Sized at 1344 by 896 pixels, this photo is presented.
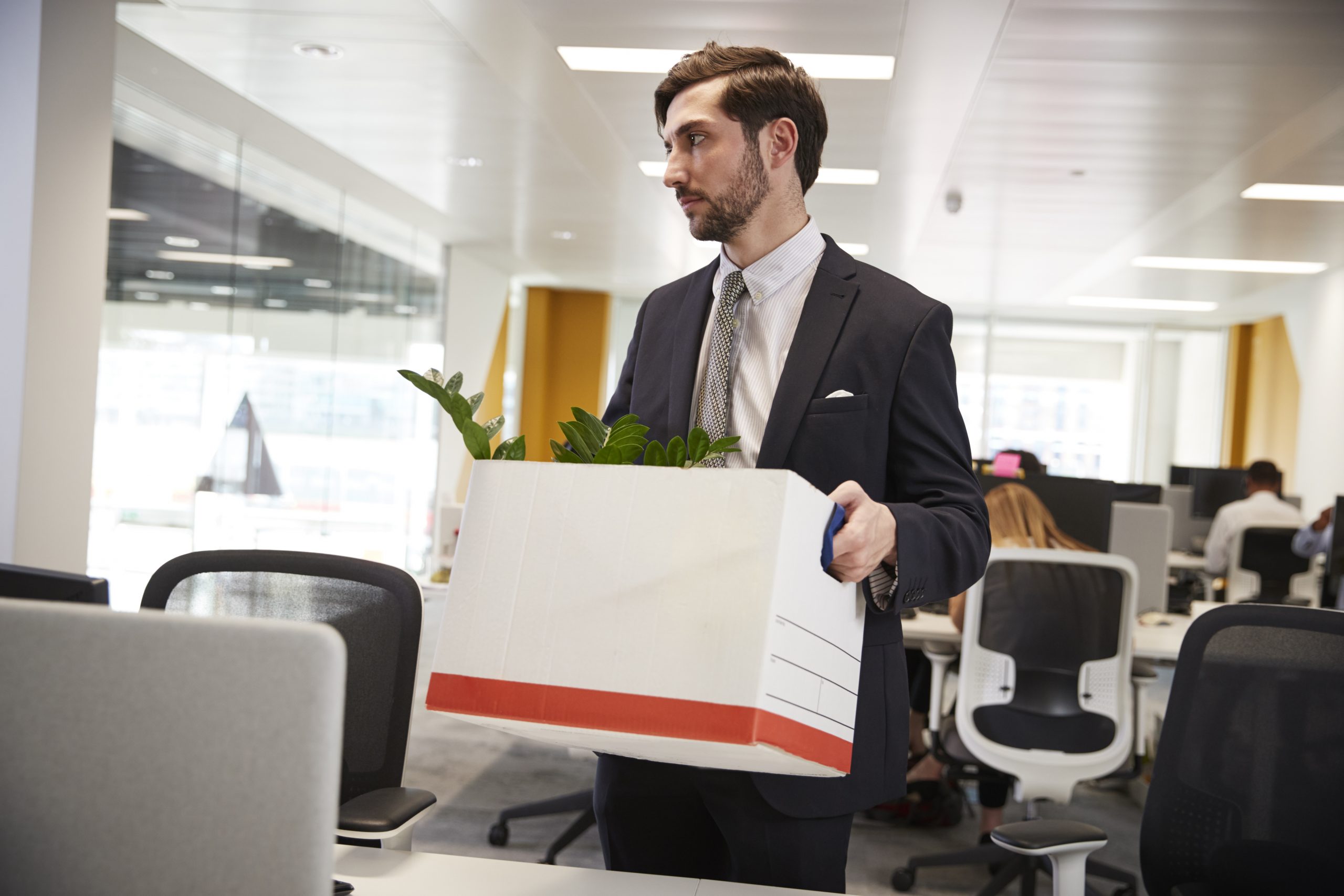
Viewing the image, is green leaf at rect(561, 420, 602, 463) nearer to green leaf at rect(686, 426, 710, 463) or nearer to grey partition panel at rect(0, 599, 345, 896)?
green leaf at rect(686, 426, 710, 463)

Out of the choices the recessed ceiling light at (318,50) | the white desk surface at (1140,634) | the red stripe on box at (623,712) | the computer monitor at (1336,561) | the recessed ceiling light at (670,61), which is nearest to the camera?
the red stripe on box at (623,712)

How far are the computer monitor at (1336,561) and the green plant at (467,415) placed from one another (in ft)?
13.8

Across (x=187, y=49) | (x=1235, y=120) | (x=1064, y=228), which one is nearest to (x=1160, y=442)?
(x=1064, y=228)

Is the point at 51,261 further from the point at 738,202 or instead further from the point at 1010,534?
the point at 1010,534

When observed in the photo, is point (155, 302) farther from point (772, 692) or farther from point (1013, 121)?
point (772, 692)

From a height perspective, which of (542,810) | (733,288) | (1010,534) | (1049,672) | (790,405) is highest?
(733,288)

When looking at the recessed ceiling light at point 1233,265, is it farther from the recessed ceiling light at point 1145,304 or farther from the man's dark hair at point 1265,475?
the man's dark hair at point 1265,475

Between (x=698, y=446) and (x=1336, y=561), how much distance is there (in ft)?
13.7

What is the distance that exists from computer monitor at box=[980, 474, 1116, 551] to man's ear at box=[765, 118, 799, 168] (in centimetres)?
300

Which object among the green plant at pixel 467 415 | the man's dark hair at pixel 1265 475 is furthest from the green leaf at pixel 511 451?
the man's dark hair at pixel 1265 475

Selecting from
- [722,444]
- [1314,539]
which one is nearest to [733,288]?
[722,444]

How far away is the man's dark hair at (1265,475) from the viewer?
6543 millimetres

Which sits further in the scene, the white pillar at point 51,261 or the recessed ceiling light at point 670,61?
the recessed ceiling light at point 670,61

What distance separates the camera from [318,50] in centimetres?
464
